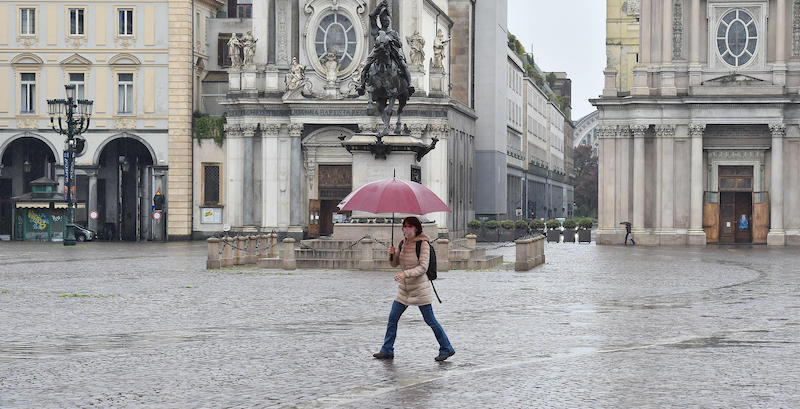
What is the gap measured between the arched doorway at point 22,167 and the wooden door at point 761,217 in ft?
135

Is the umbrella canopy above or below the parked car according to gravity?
above

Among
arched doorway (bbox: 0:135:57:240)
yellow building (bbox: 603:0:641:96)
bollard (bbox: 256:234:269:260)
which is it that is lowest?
bollard (bbox: 256:234:269:260)

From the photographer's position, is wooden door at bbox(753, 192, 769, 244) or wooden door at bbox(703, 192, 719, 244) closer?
wooden door at bbox(753, 192, 769, 244)

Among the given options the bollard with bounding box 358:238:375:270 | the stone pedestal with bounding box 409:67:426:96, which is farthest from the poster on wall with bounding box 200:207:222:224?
the bollard with bounding box 358:238:375:270

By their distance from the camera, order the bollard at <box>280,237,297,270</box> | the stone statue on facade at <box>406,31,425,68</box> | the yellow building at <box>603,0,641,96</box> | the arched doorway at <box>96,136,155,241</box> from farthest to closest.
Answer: the yellow building at <box>603,0,641,96</box> → the arched doorway at <box>96,136,155,241</box> → the stone statue on facade at <box>406,31,425,68</box> → the bollard at <box>280,237,297,270</box>

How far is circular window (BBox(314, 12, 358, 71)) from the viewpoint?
238ft

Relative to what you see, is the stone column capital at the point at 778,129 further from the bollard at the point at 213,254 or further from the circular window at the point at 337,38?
the bollard at the point at 213,254

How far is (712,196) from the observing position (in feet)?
227

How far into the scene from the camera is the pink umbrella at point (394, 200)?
2602cm

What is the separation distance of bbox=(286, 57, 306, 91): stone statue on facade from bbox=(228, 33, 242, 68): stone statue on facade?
308 cm

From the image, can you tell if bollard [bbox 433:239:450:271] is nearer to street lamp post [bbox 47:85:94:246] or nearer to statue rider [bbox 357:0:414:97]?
statue rider [bbox 357:0:414:97]

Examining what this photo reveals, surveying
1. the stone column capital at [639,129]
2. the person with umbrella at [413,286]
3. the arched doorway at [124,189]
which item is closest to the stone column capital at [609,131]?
the stone column capital at [639,129]

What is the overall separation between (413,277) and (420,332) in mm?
4082

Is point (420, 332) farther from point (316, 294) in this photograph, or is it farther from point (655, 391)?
point (316, 294)
